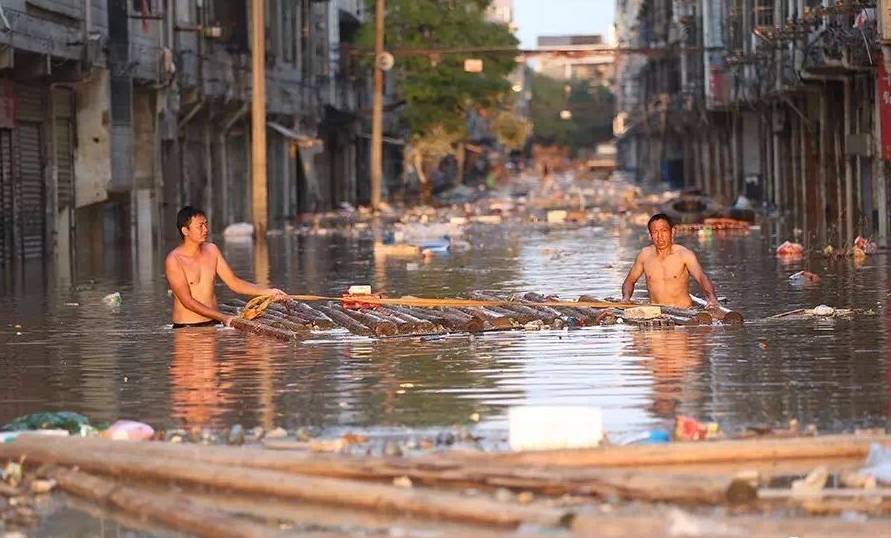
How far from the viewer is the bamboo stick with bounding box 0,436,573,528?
7445mm

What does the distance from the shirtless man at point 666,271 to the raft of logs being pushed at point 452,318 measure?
30 cm

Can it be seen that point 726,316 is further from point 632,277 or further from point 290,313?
point 290,313

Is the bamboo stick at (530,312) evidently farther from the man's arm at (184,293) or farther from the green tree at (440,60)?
the green tree at (440,60)

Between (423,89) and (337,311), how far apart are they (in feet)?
187

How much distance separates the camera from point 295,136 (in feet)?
196

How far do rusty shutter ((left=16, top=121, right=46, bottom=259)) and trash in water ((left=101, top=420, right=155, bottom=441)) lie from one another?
24.1 metres

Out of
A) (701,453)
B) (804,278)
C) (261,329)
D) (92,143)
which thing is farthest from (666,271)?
(92,143)

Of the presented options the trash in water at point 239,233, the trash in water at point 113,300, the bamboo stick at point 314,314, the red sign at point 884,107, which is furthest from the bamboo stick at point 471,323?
the trash in water at point 239,233

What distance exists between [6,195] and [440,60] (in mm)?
40319

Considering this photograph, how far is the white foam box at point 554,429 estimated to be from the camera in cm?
924

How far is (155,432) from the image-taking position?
10477 millimetres

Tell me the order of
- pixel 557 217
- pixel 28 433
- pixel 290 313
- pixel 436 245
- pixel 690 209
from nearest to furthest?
pixel 28 433 < pixel 290 313 < pixel 436 245 < pixel 690 209 < pixel 557 217

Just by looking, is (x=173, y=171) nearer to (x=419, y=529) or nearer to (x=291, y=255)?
(x=291, y=255)

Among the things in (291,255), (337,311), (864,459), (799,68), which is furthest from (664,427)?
(799,68)
